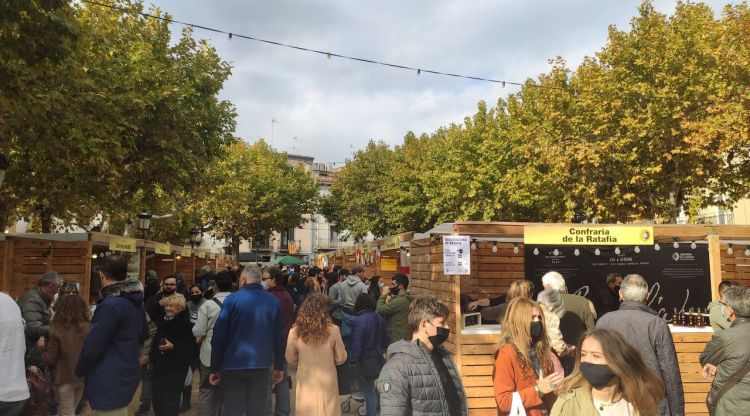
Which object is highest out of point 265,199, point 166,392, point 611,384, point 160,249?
point 265,199

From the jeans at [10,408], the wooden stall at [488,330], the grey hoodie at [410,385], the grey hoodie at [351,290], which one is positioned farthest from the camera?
the grey hoodie at [351,290]

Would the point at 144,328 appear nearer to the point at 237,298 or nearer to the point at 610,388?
the point at 237,298

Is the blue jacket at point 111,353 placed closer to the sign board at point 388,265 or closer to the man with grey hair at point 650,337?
the man with grey hair at point 650,337

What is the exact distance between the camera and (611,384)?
2533 millimetres

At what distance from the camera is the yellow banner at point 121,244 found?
36.8ft

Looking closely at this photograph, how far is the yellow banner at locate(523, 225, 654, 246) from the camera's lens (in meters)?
7.81

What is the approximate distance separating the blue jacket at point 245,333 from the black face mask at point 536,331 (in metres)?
2.37

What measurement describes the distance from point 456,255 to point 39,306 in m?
4.91

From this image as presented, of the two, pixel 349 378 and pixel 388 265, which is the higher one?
pixel 388 265

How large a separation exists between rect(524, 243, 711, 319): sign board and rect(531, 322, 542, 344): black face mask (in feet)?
22.1

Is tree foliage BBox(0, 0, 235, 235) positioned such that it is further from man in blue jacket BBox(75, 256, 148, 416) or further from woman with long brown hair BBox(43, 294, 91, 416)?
man in blue jacket BBox(75, 256, 148, 416)

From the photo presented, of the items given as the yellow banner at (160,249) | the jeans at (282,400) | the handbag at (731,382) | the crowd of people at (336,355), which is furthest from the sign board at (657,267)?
the yellow banner at (160,249)

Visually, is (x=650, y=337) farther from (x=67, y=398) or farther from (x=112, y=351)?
(x=67, y=398)

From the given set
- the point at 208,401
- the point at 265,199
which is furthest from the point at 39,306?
the point at 265,199
